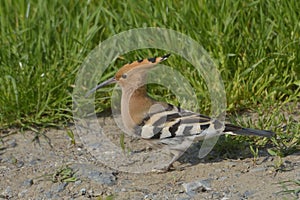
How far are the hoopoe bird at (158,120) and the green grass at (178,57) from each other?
2.05 ft

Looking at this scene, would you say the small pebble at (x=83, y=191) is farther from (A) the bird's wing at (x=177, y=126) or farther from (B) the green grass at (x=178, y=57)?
(B) the green grass at (x=178, y=57)

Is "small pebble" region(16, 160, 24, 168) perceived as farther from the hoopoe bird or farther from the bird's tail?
the bird's tail

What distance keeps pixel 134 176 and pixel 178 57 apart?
122 cm

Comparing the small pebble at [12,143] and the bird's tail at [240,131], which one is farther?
the small pebble at [12,143]

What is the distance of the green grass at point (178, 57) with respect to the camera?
192 inches

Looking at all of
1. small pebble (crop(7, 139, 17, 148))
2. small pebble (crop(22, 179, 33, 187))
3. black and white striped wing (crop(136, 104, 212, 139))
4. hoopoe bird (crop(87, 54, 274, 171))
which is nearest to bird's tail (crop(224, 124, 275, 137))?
hoopoe bird (crop(87, 54, 274, 171))

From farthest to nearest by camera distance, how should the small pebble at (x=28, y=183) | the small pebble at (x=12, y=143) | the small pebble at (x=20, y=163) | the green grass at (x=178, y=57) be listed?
1. the green grass at (x=178, y=57)
2. the small pebble at (x=12, y=143)
3. the small pebble at (x=20, y=163)
4. the small pebble at (x=28, y=183)

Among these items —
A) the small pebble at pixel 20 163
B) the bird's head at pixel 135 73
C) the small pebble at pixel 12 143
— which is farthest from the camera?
the small pebble at pixel 12 143

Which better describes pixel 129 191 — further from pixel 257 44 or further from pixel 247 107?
pixel 257 44

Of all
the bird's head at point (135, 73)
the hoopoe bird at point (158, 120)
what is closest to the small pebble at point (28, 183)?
the hoopoe bird at point (158, 120)

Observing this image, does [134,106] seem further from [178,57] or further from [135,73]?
[178,57]

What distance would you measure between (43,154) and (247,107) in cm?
144

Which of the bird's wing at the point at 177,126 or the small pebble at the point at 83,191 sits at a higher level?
the bird's wing at the point at 177,126

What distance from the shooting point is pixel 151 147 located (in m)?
4.37
